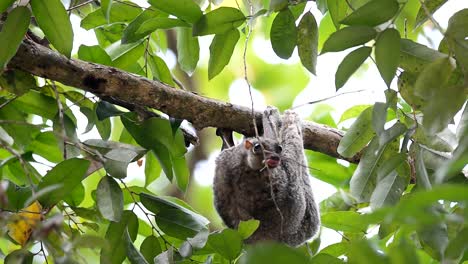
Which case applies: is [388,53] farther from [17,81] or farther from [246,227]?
[17,81]

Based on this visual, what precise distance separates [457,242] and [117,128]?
311 centimetres

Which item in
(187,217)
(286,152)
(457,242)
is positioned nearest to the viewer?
(457,242)

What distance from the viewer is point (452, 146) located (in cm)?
269

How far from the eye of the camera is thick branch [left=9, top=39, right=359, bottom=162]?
291 cm

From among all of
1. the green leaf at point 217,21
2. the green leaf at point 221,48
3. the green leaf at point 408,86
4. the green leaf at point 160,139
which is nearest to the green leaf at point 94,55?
the green leaf at point 160,139

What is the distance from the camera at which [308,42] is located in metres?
2.72

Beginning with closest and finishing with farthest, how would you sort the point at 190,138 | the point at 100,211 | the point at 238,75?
the point at 100,211
the point at 190,138
the point at 238,75

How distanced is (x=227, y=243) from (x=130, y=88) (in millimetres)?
859

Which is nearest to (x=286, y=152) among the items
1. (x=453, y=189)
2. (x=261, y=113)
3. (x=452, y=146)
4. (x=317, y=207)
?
(x=261, y=113)

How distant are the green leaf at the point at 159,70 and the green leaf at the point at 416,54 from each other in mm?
1281

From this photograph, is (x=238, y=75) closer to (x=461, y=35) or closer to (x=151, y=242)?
(x=151, y=242)

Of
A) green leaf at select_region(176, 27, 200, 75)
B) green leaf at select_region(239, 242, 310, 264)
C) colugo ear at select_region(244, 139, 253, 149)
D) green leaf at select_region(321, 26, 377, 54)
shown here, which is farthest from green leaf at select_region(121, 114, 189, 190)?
green leaf at select_region(239, 242, 310, 264)

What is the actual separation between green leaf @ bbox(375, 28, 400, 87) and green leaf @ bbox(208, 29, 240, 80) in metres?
0.76

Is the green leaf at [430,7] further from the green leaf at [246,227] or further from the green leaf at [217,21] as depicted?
the green leaf at [246,227]
